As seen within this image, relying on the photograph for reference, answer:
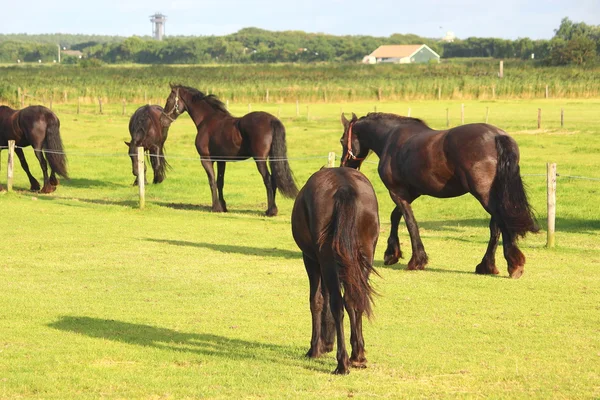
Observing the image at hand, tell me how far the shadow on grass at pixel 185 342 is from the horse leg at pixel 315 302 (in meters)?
0.13

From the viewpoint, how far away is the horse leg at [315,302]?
7.59 meters

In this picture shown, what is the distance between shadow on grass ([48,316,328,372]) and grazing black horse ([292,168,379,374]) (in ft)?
0.95

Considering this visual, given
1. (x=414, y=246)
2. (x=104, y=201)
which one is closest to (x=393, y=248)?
(x=414, y=246)

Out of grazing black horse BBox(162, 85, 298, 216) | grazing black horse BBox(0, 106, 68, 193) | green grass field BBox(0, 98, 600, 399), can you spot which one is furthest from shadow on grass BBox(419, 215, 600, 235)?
grazing black horse BBox(0, 106, 68, 193)

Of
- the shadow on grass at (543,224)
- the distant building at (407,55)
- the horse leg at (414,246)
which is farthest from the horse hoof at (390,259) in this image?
the distant building at (407,55)

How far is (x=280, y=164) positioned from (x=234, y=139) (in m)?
1.30

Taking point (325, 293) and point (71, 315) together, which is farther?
point (71, 315)

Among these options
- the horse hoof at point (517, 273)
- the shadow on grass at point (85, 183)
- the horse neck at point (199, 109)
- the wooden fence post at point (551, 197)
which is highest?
the horse neck at point (199, 109)

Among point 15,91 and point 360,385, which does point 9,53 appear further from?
point 360,385

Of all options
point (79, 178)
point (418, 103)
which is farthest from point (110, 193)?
point (418, 103)

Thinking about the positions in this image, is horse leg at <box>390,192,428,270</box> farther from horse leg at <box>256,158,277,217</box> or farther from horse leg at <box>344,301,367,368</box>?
horse leg at <box>256,158,277,217</box>

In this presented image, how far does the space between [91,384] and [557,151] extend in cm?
2344

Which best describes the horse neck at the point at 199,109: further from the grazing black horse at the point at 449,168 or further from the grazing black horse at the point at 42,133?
the grazing black horse at the point at 449,168

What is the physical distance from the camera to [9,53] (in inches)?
7525
